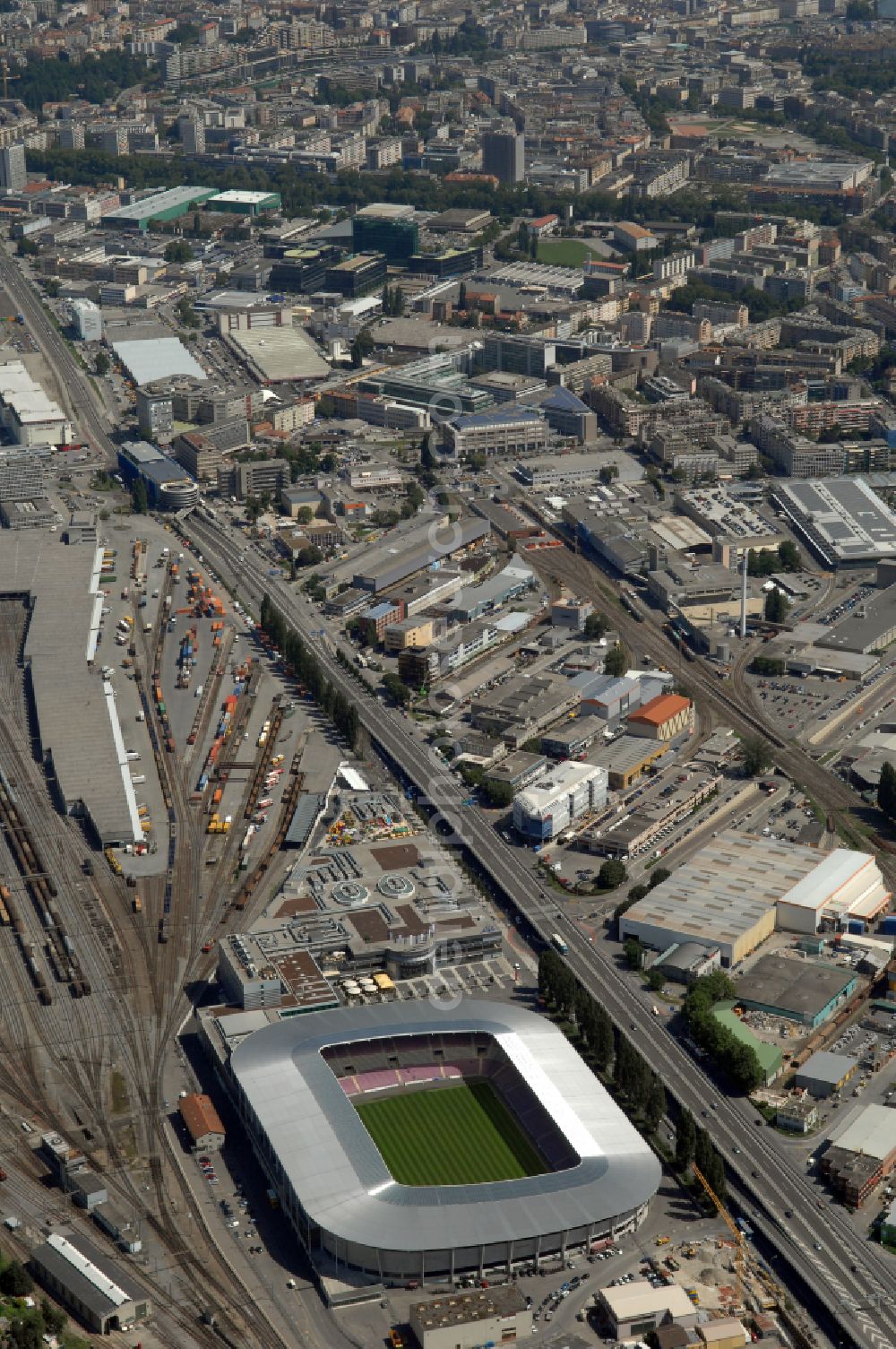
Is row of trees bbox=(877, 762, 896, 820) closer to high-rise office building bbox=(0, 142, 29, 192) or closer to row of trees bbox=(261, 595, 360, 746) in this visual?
row of trees bbox=(261, 595, 360, 746)

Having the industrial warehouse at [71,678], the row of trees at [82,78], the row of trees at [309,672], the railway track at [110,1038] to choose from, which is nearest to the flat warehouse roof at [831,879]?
the row of trees at [309,672]

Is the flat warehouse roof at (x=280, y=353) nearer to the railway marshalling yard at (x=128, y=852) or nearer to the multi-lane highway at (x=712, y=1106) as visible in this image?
the railway marshalling yard at (x=128, y=852)

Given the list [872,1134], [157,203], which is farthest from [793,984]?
[157,203]

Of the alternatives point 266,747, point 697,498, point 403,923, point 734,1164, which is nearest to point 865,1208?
point 734,1164

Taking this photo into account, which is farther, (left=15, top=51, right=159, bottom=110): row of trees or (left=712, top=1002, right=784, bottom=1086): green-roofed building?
(left=15, top=51, right=159, bottom=110): row of trees

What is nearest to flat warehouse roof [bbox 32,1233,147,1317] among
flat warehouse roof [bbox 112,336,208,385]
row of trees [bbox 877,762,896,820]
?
row of trees [bbox 877,762,896,820]

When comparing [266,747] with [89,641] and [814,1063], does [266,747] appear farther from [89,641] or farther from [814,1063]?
[814,1063]

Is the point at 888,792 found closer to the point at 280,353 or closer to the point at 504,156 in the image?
the point at 280,353
